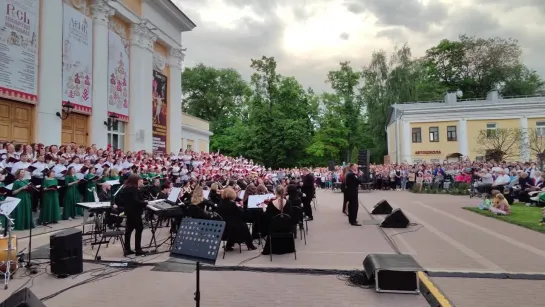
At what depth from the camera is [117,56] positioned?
2152 cm

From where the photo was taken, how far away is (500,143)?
42.2 meters

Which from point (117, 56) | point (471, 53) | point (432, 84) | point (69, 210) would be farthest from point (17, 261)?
point (471, 53)

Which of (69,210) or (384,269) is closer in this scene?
(384,269)

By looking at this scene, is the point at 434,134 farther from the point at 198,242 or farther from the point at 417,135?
the point at 198,242

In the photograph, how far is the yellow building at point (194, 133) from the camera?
34081 millimetres

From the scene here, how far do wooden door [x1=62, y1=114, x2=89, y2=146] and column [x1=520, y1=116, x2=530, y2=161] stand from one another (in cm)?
4074

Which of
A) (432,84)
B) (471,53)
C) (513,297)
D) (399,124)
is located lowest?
(513,297)

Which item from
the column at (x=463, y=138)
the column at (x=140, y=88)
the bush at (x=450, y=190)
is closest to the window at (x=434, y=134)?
the column at (x=463, y=138)

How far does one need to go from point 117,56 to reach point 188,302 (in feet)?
62.4

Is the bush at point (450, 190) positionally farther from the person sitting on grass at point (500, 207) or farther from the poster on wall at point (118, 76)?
the poster on wall at point (118, 76)

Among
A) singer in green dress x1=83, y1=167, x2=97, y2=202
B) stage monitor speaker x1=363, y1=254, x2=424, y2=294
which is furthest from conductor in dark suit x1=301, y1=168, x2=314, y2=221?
stage monitor speaker x1=363, y1=254, x2=424, y2=294

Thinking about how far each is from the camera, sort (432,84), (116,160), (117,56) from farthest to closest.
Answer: (432,84), (117,56), (116,160)

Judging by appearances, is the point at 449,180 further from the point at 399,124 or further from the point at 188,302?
the point at 188,302

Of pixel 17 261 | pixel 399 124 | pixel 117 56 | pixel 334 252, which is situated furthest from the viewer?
pixel 399 124
